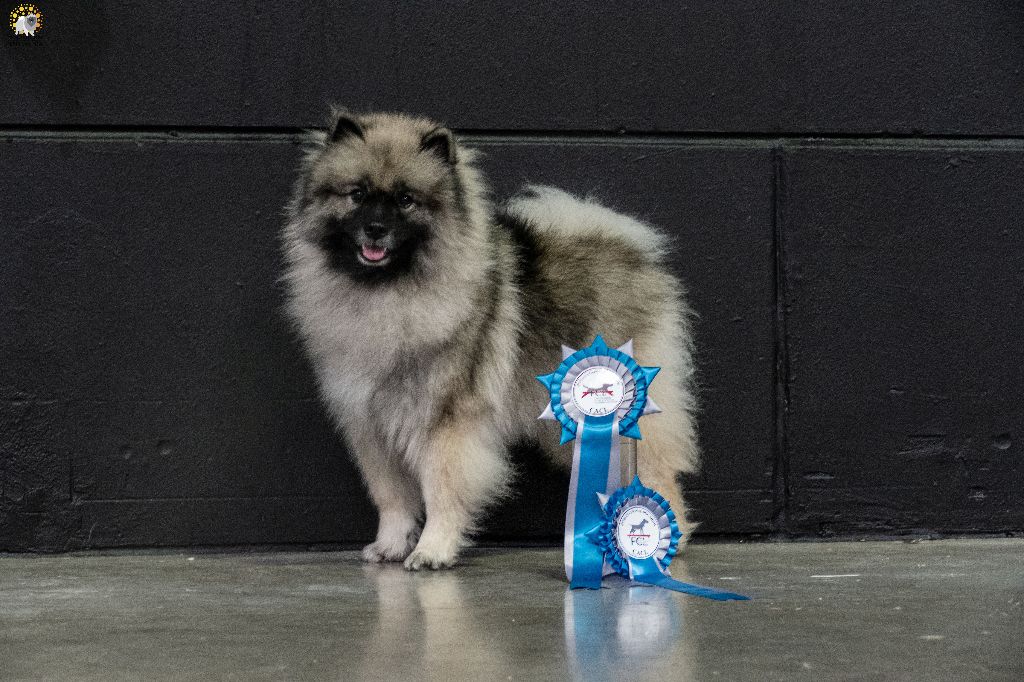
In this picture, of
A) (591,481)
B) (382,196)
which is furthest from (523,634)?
(382,196)

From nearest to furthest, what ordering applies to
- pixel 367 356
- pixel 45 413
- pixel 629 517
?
pixel 629 517 < pixel 367 356 < pixel 45 413

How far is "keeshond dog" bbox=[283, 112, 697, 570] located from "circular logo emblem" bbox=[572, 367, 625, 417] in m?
0.45

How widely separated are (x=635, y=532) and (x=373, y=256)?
4.47 feet

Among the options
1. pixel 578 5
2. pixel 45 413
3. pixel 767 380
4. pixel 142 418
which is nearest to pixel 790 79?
pixel 578 5

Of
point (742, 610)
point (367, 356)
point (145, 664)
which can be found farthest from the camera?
point (367, 356)

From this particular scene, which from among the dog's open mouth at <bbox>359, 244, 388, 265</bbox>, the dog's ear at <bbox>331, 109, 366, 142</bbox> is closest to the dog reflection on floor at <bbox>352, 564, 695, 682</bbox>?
the dog's open mouth at <bbox>359, 244, 388, 265</bbox>

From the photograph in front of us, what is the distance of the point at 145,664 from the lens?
3.01 m

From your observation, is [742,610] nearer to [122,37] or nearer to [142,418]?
[142,418]

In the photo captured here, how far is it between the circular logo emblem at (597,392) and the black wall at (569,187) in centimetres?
102

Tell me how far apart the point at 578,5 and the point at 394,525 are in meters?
2.35

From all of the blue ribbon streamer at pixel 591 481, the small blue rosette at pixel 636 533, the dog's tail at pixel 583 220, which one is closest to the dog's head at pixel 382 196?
the dog's tail at pixel 583 220

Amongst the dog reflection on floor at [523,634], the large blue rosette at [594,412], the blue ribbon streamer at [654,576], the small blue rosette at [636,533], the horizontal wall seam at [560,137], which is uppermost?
the horizontal wall seam at [560,137]

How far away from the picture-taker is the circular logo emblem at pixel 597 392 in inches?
176

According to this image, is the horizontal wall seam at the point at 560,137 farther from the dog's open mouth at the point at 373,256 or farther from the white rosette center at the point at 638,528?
the white rosette center at the point at 638,528
